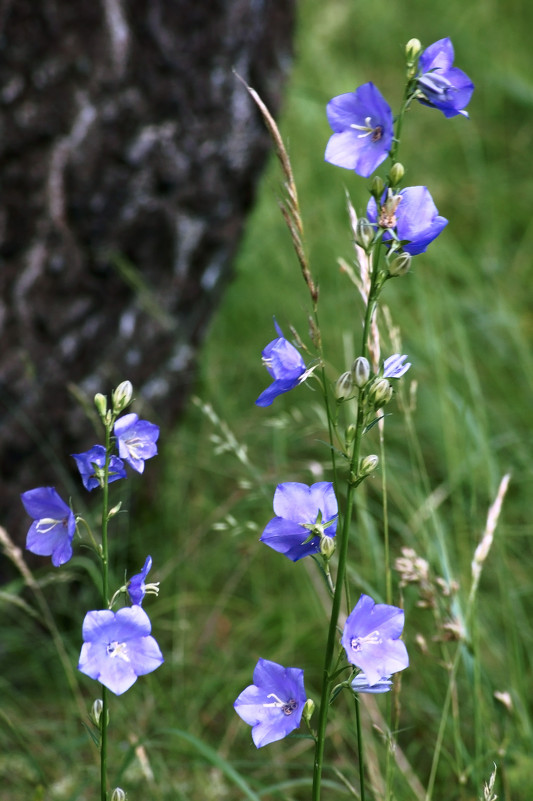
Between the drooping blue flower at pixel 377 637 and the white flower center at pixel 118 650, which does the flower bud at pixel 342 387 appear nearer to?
the drooping blue flower at pixel 377 637

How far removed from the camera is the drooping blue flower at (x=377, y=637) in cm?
75

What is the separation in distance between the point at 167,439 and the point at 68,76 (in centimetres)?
96

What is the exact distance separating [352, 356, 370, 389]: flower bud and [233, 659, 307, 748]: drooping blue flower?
0.86 feet

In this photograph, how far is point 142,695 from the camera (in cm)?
186

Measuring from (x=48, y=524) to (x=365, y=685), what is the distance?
13.9 inches

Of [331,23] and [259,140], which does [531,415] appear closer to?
[259,140]

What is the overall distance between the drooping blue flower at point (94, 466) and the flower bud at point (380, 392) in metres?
0.26

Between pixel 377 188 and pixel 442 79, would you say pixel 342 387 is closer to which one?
pixel 377 188

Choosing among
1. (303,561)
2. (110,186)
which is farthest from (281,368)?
(110,186)

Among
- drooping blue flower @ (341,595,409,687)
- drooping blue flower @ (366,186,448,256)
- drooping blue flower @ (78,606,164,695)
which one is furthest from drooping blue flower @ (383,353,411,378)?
drooping blue flower @ (78,606,164,695)

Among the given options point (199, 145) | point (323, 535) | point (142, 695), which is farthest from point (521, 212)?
point (323, 535)

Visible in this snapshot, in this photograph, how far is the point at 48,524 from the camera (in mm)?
873

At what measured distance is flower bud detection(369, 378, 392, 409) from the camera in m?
0.76

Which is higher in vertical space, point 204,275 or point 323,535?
point 323,535
